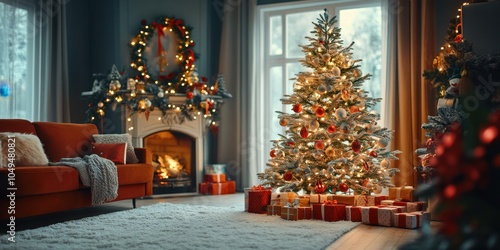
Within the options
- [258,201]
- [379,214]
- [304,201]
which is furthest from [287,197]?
[379,214]

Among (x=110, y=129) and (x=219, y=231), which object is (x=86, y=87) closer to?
(x=110, y=129)

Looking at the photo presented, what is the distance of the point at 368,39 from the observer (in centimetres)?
671

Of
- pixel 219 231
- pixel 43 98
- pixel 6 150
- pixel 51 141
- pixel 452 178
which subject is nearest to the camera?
pixel 452 178

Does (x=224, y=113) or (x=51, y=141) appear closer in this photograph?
(x=51, y=141)

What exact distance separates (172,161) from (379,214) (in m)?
3.20

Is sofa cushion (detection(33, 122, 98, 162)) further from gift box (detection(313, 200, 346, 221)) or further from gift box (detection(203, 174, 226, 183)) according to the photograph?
gift box (detection(313, 200, 346, 221))

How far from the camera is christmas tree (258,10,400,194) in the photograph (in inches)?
191

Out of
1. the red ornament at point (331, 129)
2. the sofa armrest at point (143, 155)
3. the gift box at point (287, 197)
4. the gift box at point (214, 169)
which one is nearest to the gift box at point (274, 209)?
the gift box at point (287, 197)

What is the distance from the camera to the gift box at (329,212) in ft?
A: 14.2

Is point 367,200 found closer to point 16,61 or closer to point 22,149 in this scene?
point 22,149

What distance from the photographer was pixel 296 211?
4.30 m

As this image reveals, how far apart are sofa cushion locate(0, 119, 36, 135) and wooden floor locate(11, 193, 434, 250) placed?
775mm

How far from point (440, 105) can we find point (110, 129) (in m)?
3.83

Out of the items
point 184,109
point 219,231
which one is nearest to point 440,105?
point 219,231
